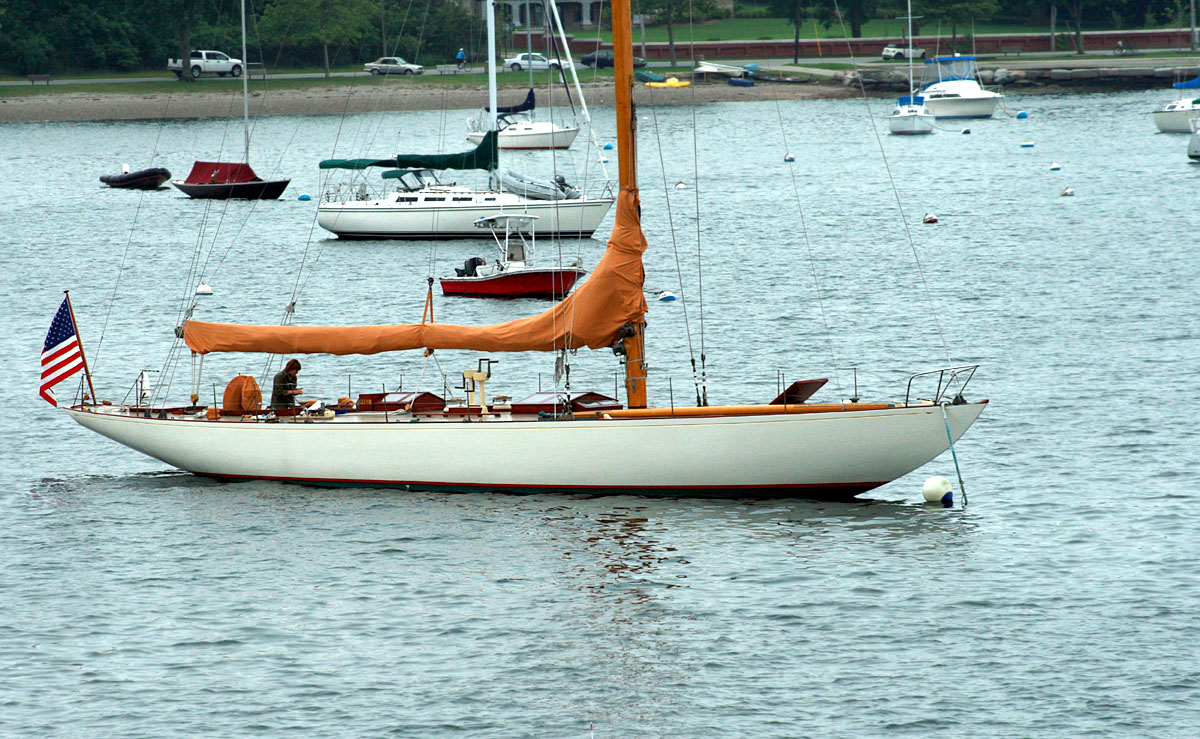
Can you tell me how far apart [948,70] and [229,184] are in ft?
275

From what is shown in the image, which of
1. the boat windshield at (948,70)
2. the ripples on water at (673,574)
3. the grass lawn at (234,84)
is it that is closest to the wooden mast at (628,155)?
the ripples on water at (673,574)

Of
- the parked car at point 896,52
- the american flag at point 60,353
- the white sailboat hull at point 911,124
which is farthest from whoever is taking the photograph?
the parked car at point 896,52

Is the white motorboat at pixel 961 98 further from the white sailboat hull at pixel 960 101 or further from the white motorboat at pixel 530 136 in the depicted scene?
the white motorboat at pixel 530 136

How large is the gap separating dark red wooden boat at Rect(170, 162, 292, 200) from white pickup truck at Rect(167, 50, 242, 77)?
6924cm

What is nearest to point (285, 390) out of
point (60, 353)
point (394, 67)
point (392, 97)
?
point (60, 353)

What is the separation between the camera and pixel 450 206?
Result: 69938 millimetres

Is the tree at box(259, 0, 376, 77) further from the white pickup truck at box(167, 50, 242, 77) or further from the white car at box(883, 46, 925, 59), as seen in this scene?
the white car at box(883, 46, 925, 59)

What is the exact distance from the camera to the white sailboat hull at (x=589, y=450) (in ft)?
93.7

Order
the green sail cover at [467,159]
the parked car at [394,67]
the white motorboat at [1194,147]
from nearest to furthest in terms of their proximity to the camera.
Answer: the green sail cover at [467,159]
the white motorboat at [1194,147]
the parked car at [394,67]

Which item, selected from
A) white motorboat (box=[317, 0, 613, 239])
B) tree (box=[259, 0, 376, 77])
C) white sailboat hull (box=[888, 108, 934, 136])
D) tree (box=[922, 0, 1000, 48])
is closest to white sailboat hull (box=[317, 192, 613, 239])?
white motorboat (box=[317, 0, 613, 239])

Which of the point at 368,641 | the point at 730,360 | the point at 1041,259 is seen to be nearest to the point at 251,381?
the point at 368,641

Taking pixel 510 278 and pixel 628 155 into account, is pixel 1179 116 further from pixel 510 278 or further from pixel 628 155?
pixel 628 155

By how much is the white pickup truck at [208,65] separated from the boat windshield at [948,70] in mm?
72919

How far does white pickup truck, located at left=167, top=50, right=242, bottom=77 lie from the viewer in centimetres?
15912
